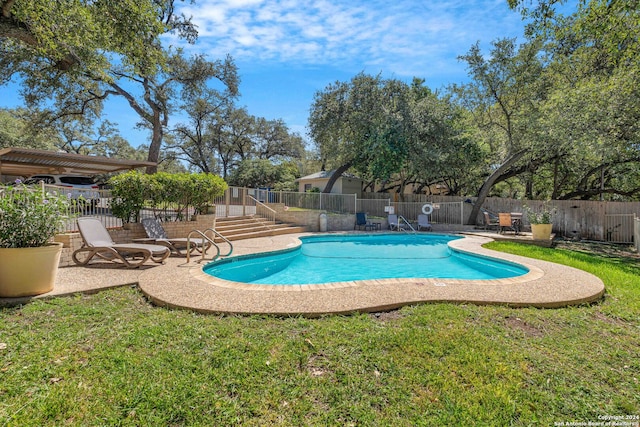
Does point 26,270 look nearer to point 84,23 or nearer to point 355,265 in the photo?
point 84,23

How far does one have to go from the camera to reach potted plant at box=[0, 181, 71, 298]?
12.8ft

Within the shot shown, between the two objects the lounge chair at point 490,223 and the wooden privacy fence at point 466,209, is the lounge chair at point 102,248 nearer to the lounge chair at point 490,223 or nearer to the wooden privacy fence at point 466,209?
the wooden privacy fence at point 466,209

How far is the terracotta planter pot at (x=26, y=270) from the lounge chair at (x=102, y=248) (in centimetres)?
163

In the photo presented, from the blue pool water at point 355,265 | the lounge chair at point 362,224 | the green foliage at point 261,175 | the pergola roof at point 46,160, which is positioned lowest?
the blue pool water at point 355,265

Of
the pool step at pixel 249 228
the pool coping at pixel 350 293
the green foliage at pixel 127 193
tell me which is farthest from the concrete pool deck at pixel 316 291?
the pool step at pixel 249 228

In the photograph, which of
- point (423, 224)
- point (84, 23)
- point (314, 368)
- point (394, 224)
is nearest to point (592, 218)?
point (423, 224)

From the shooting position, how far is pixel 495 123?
16.5 m

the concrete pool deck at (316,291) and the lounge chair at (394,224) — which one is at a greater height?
the lounge chair at (394,224)

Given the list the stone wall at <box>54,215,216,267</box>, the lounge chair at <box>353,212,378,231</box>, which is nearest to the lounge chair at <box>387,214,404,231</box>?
the lounge chair at <box>353,212,378,231</box>

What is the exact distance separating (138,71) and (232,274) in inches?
214

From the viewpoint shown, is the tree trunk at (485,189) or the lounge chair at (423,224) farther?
the tree trunk at (485,189)

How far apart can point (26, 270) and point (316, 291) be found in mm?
3969

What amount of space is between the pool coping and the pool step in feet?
18.4

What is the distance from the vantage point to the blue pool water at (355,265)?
7152 millimetres
